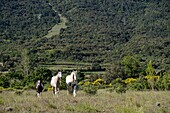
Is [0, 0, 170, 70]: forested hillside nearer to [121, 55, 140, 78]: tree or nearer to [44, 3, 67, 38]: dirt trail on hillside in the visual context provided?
[44, 3, 67, 38]: dirt trail on hillside

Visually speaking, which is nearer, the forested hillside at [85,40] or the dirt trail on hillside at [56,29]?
the forested hillside at [85,40]

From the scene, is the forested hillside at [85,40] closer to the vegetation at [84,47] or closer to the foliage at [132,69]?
the vegetation at [84,47]

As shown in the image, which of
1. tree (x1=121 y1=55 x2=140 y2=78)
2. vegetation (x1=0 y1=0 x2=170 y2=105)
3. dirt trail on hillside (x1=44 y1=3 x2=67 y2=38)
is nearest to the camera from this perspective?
tree (x1=121 y1=55 x2=140 y2=78)

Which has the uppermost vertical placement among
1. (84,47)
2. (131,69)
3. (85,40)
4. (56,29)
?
(56,29)

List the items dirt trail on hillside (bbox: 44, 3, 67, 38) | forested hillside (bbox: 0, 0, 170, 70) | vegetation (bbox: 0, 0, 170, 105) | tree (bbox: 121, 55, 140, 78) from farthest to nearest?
dirt trail on hillside (bbox: 44, 3, 67, 38)
forested hillside (bbox: 0, 0, 170, 70)
vegetation (bbox: 0, 0, 170, 105)
tree (bbox: 121, 55, 140, 78)

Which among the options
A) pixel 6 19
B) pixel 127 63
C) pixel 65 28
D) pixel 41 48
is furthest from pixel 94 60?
pixel 6 19

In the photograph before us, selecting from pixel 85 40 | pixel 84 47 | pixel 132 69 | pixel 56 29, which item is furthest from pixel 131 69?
pixel 56 29

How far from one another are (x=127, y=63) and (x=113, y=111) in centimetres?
7504

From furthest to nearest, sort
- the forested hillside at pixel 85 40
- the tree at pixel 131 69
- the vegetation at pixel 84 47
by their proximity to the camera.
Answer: the forested hillside at pixel 85 40
the vegetation at pixel 84 47
the tree at pixel 131 69

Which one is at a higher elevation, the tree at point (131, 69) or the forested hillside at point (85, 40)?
the forested hillside at point (85, 40)

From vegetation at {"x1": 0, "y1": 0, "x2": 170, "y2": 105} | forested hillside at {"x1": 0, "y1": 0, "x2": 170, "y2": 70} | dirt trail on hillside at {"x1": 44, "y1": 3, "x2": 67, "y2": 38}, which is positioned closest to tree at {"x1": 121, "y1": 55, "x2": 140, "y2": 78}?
vegetation at {"x1": 0, "y1": 0, "x2": 170, "y2": 105}

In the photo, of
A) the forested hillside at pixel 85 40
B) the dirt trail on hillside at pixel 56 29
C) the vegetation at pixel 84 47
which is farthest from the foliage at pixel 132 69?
the dirt trail on hillside at pixel 56 29

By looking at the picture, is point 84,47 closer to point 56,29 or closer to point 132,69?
point 56,29

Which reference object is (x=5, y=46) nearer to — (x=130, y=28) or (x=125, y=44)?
(x=125, y=44)
